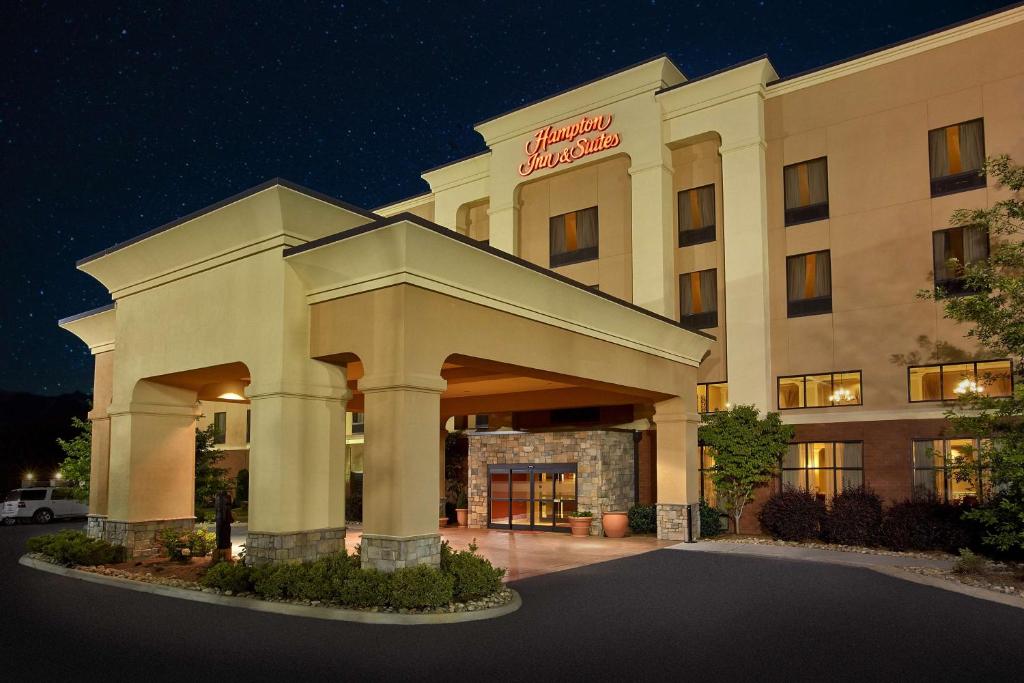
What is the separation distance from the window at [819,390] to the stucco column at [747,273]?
567 millimetres

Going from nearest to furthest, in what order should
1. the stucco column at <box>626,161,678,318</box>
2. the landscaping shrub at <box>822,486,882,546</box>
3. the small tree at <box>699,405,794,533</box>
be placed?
the landscaping shrub at <box>822,486,882,546</box> → the small tree at <box>699,405,794,533</box> → the stucco column at <box>626,161,678,318</box>

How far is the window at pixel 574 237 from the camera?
33.8 meters

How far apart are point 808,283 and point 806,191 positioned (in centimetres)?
319

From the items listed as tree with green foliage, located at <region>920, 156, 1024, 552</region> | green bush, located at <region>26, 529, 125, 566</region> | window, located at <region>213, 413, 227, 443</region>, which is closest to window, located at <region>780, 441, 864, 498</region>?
tree with green foliage, located at <region>920, 156, 1024, 552</region>

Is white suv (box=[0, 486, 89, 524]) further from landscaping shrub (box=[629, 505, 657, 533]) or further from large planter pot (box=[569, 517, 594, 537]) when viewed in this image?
landscaping shrub (box=[629, 505, 657, 533])

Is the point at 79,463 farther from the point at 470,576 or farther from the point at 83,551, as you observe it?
the point at 470,576

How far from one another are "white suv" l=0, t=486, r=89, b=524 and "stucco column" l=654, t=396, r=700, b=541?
27698 mm

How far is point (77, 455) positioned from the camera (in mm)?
32781

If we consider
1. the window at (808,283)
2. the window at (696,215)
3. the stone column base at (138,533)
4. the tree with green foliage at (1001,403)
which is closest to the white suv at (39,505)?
the stone column base at (138,533)

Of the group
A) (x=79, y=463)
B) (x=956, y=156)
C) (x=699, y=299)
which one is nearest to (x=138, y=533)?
(x=79, y=463)

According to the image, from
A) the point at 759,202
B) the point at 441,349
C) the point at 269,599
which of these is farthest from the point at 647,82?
the point at 269,599

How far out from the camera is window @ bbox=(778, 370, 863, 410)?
27.5 metres

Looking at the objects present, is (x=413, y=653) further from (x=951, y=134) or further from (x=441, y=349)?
(x=951, y=134)

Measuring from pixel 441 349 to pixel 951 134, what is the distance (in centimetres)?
1929
